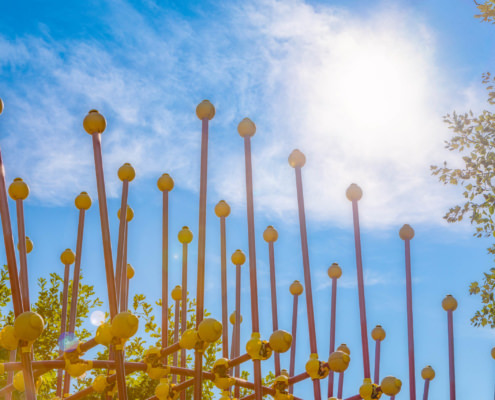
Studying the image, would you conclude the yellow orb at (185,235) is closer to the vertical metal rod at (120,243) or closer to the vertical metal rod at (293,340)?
the vertical metal rod at (120,243)

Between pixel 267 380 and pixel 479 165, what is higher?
pixel 479 165

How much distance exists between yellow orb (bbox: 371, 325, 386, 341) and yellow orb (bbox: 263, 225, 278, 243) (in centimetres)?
204

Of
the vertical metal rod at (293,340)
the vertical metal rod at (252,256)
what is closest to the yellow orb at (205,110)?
the vertical metal rod at (252,256)

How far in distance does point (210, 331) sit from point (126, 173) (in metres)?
1.81

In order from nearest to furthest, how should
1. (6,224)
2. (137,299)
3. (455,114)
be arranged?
(6,224)
(455,114)
(137,299)

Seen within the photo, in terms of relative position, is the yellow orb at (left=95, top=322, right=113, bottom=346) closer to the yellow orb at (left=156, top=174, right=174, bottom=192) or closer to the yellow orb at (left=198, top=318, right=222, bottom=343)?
the yellow orb at (left=198, top=318, right=222, bottom=343)

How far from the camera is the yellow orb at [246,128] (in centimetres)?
498

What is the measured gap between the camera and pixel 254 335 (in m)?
4.77

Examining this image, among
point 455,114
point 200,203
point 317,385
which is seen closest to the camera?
point 200,203

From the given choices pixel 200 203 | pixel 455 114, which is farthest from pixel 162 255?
pixel 455 114

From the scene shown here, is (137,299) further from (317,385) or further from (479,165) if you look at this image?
(317,385)

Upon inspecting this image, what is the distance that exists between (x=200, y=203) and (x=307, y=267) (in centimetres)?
143

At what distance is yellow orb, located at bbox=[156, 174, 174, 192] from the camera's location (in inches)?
222

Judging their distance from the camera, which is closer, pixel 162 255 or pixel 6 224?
pixel 6 224
